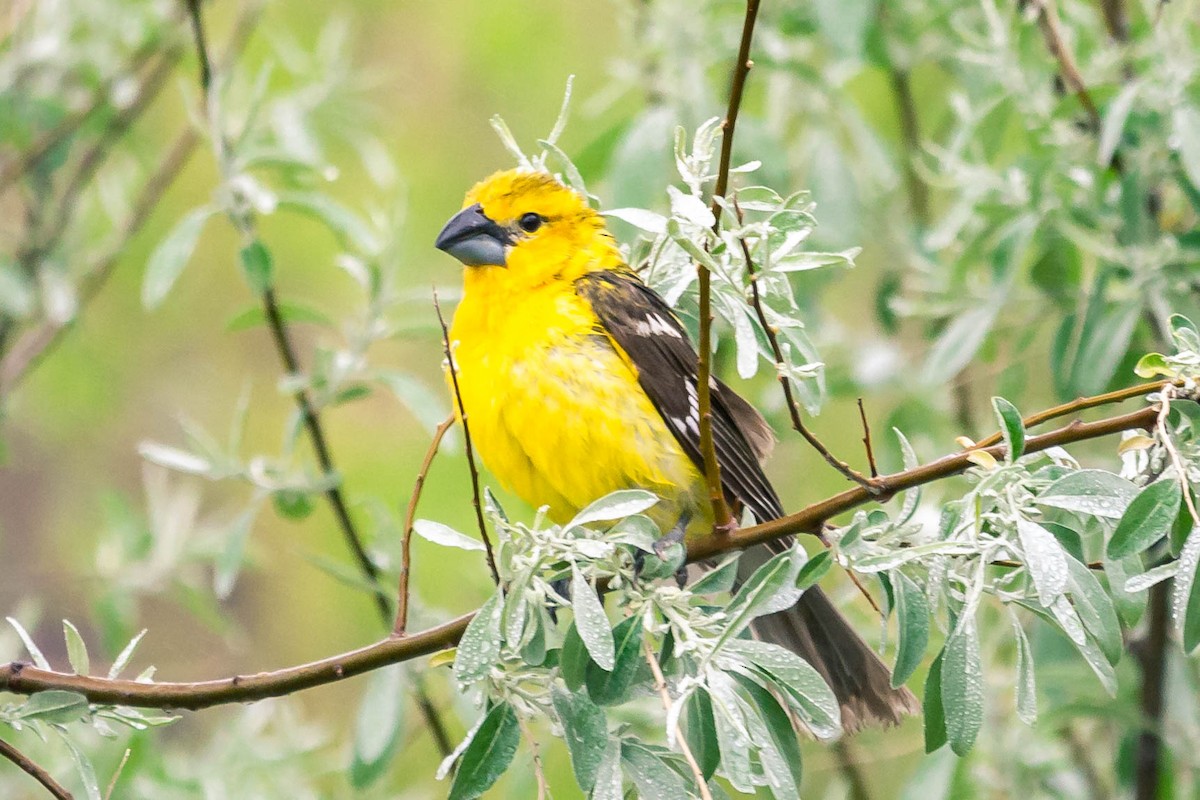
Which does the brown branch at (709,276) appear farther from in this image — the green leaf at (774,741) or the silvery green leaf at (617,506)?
the green leaf at (774,741)

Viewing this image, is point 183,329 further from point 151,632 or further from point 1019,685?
point 1019,685

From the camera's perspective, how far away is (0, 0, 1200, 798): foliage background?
284cm

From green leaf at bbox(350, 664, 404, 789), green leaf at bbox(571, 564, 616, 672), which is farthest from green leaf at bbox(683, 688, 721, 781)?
green leaf at bbox(350, 664, 404, 789)

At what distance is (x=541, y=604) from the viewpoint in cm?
179

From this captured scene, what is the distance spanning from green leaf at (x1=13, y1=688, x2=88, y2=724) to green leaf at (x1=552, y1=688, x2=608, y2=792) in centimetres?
60

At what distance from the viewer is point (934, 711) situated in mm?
1721

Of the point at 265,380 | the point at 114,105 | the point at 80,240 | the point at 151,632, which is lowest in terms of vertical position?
the point at 151,632

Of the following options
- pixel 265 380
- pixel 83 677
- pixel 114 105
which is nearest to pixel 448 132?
pixel 265 380

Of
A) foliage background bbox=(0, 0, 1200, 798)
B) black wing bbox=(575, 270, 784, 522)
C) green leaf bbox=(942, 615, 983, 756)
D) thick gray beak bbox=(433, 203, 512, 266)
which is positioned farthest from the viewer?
foliage background bbox=(0, 0, 1200, 798)

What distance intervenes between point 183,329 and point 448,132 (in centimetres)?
129

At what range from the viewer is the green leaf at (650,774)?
174 centimetres

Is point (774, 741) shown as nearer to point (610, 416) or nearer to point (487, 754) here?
point (487, 754)

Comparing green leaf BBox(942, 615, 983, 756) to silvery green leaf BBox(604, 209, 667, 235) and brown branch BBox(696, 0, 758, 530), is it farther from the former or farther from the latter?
silvery green leaf BBox(604, 209, 667, 235)

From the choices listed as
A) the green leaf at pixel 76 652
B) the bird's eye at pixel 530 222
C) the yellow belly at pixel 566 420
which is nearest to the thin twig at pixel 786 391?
the yellow belly at pixel 566 420
